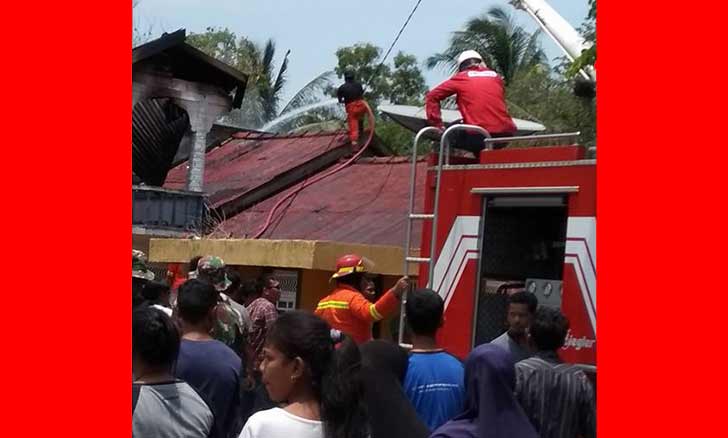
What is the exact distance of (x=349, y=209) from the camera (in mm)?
14172

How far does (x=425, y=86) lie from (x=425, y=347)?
31.3 metres

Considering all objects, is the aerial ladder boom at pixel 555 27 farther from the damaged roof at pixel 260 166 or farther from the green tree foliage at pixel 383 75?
the green tree foliage at pixel 383 75

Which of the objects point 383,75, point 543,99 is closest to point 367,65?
point 383,75

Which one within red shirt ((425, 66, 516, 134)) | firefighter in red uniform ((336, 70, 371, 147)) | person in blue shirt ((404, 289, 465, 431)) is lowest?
person in blue shirt ((404, 289, 465, 431))

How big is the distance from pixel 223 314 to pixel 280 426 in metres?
3.38

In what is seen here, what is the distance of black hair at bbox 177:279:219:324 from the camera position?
4832 millimetres

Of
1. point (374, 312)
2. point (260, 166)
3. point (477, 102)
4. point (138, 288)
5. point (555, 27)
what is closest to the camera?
point (138, 288)

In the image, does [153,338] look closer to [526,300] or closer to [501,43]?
[526,300]

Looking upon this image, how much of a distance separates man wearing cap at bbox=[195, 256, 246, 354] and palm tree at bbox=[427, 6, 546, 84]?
23.5m

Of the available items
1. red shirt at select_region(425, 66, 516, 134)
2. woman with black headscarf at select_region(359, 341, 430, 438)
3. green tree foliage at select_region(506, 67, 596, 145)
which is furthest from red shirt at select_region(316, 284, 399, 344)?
green tree foliage at select_region(506, 67, 596, 145)

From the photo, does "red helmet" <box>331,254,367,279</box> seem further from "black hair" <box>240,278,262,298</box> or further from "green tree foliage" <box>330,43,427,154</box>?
"green tree foliage" <box>330,43,427,154</box>

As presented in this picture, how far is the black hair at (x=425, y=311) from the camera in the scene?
4.98m

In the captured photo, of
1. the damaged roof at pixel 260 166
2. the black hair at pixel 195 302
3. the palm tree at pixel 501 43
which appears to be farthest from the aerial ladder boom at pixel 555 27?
the palm tree at pixel 501 43

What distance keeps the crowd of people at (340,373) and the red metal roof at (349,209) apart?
212 inches
